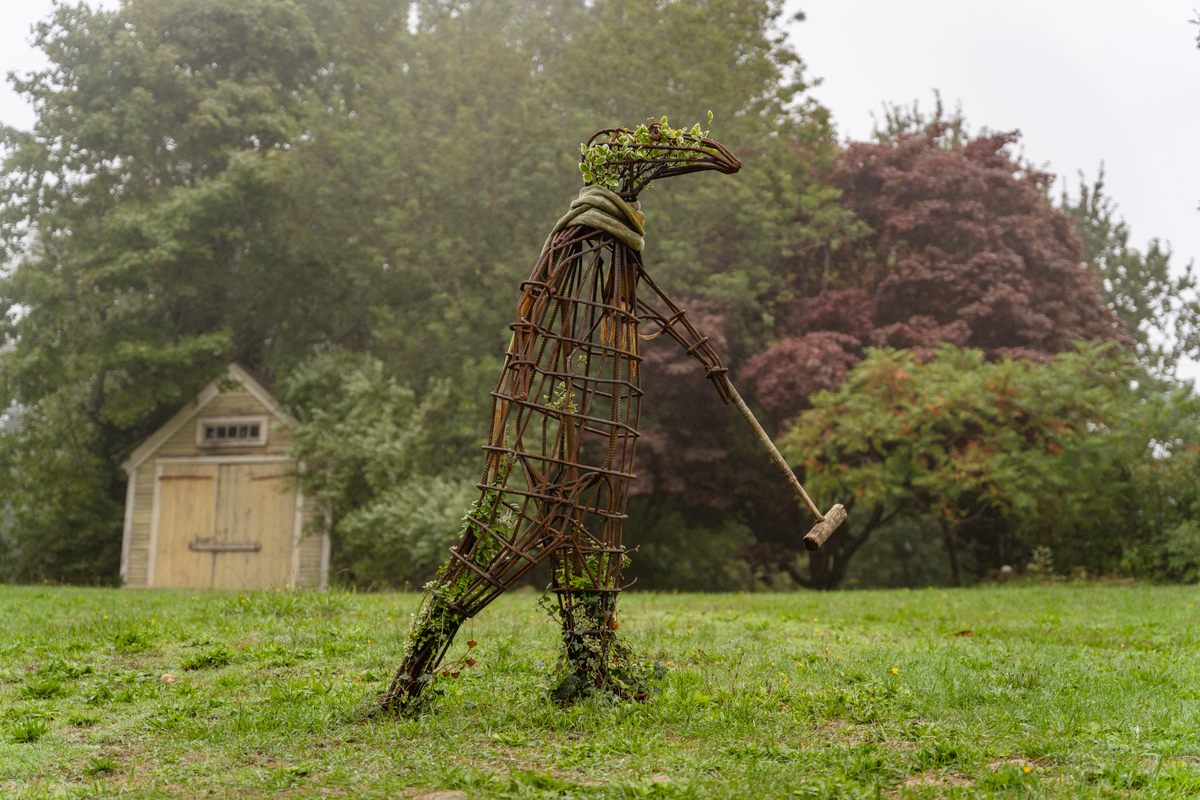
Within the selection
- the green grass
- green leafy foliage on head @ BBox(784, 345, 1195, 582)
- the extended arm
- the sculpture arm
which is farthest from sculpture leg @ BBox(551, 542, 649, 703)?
green leafy foliage on head @ BBox(784, 345, 1195, 582)

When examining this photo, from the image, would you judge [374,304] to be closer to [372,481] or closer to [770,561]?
[372,481]

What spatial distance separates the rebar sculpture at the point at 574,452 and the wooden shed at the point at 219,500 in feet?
48.5

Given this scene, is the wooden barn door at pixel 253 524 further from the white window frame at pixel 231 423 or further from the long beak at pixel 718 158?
the long beak at pixel 718 158

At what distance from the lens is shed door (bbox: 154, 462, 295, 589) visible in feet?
65.2

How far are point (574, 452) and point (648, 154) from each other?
163 cm

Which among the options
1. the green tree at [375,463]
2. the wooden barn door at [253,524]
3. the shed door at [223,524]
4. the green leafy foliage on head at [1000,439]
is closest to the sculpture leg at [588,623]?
the green leafy foliage on head at [1000,439]

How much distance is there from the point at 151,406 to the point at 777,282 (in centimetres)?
1166

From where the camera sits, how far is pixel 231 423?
67.8 ft

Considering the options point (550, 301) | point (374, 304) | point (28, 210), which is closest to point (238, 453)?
point (374, 304)

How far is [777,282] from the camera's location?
1928 centimetres

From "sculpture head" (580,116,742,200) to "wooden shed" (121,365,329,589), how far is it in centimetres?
1487

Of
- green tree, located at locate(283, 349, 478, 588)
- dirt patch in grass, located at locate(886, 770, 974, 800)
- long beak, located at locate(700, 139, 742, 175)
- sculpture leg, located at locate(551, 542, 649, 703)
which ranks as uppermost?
long beak, located at locate(700, 139, 742, 175)

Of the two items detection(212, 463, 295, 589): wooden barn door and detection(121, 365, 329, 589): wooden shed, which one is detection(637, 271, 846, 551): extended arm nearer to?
detection(121, 365, 329, 589): wooden shed

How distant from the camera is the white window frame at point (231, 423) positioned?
20359 mm
